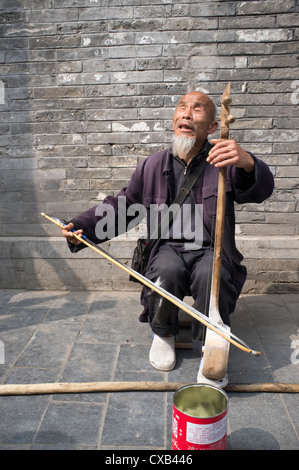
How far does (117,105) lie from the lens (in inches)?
148

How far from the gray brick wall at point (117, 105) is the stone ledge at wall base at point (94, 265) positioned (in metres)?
0.01

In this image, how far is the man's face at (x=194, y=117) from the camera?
277 cm

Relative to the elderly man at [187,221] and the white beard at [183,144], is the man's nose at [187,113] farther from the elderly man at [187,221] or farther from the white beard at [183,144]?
the white beard at [183,144]

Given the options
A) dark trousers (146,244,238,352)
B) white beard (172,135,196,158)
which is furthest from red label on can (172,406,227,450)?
white beard (172,135,196,158)

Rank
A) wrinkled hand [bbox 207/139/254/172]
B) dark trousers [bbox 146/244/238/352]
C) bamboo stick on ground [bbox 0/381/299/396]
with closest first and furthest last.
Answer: wrinkled hand [bbox 207/139/254/172]
bamboo stick on ground [bbox 0/381/299/396]
dark trousers [bbox 146/244/238/352]

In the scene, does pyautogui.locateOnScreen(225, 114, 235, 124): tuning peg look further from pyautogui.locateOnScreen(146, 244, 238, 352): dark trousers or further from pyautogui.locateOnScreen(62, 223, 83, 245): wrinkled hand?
pyautogui.locateOnScreen(62, 223, 83, 245): wrinkled hand

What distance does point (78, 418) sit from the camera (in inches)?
86.3

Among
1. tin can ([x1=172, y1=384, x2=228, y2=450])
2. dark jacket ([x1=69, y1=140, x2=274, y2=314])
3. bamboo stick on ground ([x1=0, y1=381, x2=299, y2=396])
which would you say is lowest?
bamboo stick on ground ([x1=0, y1=381, x2=299, y2=396])

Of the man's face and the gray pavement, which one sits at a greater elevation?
the man's face

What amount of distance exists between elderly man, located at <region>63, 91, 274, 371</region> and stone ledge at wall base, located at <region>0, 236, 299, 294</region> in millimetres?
1006

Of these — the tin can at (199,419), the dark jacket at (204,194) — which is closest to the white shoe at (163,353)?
the dark jacket at (204,194)

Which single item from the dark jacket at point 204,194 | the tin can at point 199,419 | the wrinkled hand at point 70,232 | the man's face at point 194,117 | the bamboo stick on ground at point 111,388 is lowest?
the bamboo stick on ground at point 111,388

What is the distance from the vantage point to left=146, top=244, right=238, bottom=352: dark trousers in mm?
2574
